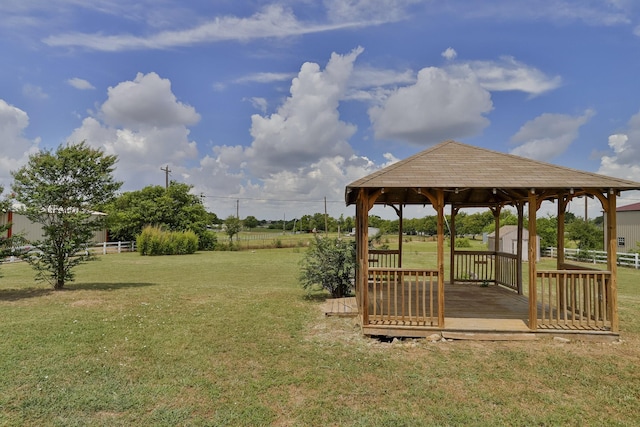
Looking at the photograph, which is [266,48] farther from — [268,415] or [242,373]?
[268,415]

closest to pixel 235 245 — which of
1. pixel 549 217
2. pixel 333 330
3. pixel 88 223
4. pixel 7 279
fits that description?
pixel 7 279

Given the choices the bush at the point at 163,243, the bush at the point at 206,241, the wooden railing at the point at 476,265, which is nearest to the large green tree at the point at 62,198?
the wooden railing at the point at 476,265

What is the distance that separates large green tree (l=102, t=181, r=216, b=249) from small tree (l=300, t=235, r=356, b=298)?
24.4 meters

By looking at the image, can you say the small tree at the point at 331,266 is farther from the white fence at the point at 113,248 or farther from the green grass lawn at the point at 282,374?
the white fence at the point at 113,248

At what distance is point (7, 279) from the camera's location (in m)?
12.8

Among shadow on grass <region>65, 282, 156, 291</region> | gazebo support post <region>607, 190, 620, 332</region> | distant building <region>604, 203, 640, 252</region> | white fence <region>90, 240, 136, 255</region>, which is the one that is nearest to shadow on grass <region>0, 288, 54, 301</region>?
shadow on grass <region>65, 282, 156, 291</region>

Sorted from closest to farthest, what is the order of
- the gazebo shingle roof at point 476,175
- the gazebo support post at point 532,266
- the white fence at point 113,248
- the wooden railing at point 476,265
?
the gazebo shingle roof at point 476,175
the gazebo support post at point 532,266
the wooden railing at point 476,265
the white fence at point 113,248

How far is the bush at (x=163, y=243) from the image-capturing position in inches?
1021

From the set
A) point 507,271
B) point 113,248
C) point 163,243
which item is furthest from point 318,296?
point 113,248

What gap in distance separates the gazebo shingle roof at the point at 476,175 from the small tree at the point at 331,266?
7.25 feet

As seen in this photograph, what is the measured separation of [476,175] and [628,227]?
27.4m

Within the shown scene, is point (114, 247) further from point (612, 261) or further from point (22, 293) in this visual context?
point (612, 261)

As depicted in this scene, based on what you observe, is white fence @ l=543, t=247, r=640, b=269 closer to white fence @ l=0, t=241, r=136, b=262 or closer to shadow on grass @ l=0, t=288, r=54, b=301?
shadow on grass @ l=0, t=288, r=54, b=301

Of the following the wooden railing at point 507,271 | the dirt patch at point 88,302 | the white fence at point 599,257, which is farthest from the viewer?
the white fence at point 599,257
